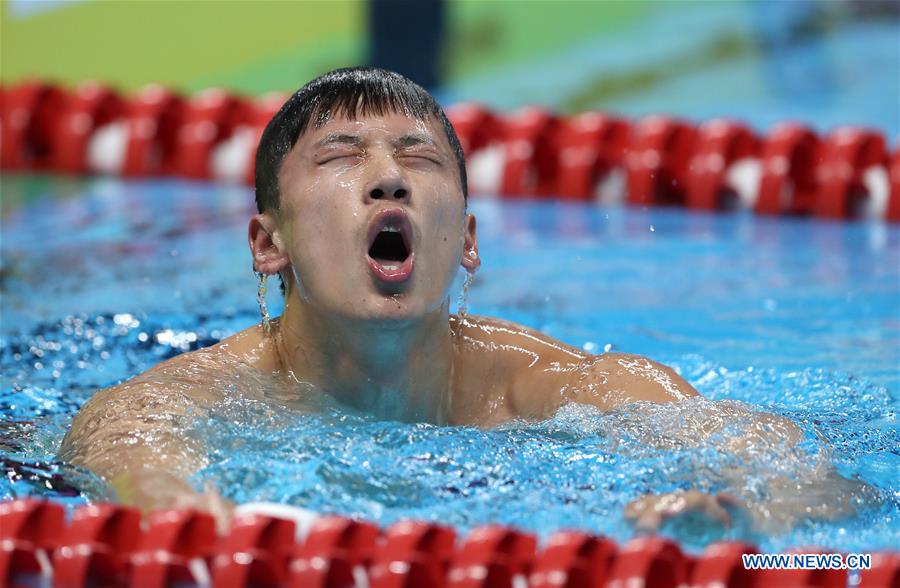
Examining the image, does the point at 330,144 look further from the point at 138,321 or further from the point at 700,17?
the point at 700,17

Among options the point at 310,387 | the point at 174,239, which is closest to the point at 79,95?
the point at 174,239

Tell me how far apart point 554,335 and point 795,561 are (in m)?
2.22

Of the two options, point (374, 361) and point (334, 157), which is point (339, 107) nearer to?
point (334, 157)

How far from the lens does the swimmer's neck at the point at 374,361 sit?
2559 millimetres

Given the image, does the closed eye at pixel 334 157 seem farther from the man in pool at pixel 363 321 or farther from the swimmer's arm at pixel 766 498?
the swimmer's arm at pixel 766 498

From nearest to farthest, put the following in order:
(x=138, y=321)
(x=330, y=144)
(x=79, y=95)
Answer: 1. (x=330, y=144)
2. (x=138, y=321)
3. (x=79, y=95)

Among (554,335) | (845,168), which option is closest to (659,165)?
(845,168)

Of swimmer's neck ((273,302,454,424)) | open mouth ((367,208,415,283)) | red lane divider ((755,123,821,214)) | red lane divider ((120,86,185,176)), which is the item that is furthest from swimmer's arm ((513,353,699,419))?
red lane divider ((120,86,185,176))

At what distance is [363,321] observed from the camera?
2438 millimetres

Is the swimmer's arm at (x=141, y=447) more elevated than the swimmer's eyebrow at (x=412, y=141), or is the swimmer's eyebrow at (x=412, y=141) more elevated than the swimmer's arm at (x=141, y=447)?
the swimmer's eyebrow at (x=412, y=141)

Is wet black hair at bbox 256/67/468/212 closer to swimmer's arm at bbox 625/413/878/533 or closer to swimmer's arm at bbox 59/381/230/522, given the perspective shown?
swimmer's arm at bbox 59/381/230/522

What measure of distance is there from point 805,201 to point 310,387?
159 inches

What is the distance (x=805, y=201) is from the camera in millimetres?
6184

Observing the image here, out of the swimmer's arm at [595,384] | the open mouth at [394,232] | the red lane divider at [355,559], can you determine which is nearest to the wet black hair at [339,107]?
the open mouth at [394,232]
